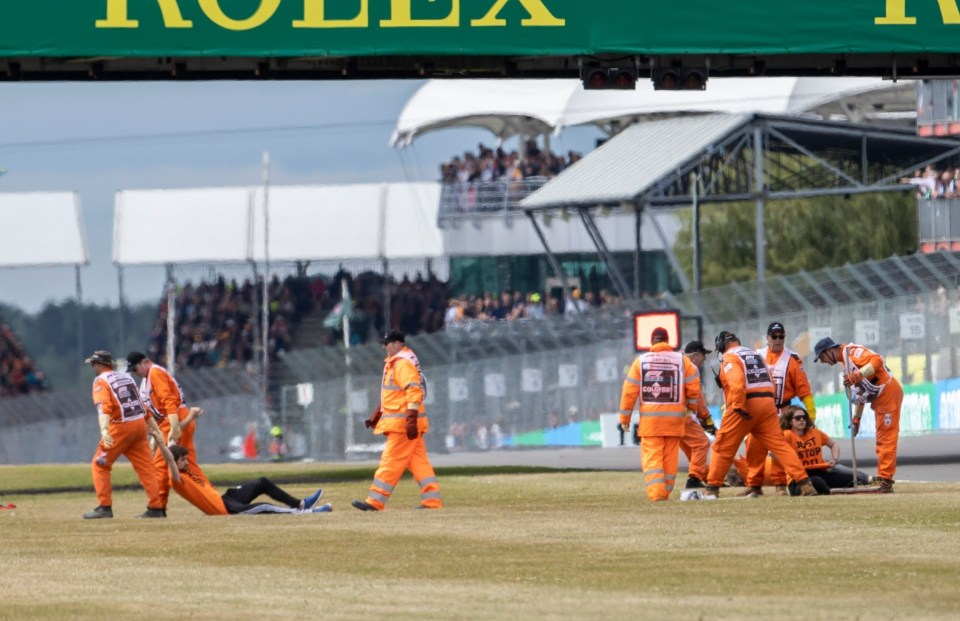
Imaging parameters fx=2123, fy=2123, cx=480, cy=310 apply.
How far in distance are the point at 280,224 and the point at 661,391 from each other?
39408 mm

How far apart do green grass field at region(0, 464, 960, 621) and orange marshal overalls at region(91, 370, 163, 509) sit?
0.49 metres

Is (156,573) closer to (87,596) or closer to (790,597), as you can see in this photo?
(87,596)

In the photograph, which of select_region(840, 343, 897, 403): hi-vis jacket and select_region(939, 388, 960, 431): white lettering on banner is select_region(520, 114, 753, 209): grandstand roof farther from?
select_region(840, 343, 897, 403): hi-vis jacket

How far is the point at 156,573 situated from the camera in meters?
13.3

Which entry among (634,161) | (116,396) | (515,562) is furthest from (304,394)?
(515,562)

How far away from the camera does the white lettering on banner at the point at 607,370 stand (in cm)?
3700

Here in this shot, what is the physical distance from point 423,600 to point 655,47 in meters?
14.2

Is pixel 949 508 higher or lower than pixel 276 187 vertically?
lower

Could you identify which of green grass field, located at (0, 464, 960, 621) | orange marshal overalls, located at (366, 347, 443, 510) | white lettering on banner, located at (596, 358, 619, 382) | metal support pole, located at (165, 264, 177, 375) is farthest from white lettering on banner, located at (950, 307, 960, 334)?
metal support pole, located at (165, 264, 177, 375)

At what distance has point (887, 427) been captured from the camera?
20594mm

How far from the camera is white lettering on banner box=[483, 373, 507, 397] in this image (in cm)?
3800

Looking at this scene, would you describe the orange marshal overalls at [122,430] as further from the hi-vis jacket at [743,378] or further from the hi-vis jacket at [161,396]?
the hi-vis jacket at [743,378]

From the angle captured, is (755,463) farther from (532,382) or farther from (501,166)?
(501,166)

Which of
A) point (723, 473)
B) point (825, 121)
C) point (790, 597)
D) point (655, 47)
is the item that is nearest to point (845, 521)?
point (723, 473)
